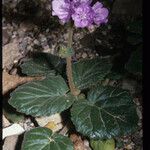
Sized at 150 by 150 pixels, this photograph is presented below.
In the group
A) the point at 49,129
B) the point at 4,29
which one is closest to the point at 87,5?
the point at 49,129

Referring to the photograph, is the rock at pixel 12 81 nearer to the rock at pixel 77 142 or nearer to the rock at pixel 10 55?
the rock at pixel 10 55

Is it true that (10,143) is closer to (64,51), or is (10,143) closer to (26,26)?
(64,51)

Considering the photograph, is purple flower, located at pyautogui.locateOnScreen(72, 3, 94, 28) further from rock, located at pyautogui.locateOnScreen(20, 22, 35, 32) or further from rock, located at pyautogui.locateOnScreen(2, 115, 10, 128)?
rock, located at pyautogui.locateOnScreen(20, 22, 35, 32)

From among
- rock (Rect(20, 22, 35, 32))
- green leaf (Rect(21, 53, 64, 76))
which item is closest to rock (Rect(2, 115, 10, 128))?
green leaf (Rect(21, 53, 64, 76))

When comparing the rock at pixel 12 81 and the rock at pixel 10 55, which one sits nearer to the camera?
the rock at pixel 12 81

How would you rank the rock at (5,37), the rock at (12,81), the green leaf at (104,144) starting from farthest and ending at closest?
1. the rock at (5,37)
2. the rock at (12,81)
3. the green leaf at (104,144)

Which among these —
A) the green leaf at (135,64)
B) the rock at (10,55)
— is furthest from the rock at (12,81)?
the green leaf at (135,64)

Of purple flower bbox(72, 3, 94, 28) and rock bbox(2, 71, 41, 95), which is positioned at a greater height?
purple flower bbox(72, 3, 94, 28)
